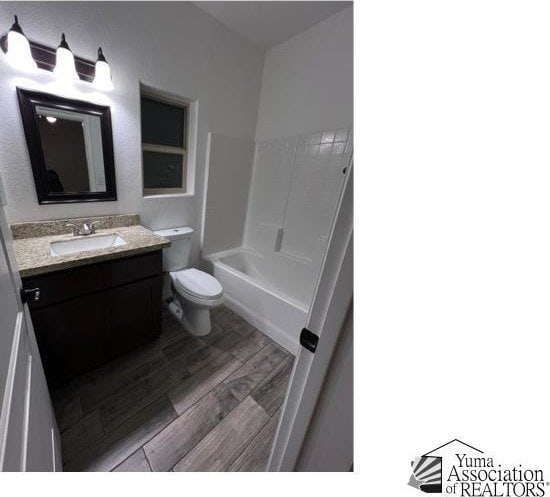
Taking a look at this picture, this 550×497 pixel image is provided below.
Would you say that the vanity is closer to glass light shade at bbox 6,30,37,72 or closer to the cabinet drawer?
the cabinet drawer

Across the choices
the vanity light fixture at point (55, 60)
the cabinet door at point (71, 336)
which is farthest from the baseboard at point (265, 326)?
the vanity light fixture at point (55, 60)

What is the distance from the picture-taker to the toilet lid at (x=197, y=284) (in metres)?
1.65

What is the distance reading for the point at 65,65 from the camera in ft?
3.94

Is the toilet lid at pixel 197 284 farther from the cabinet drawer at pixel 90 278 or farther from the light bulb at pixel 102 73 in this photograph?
the light bulb at pixel 102 73

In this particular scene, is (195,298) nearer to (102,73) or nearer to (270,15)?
(102,73)

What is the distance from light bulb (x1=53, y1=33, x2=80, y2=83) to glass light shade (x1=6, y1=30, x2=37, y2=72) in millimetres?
101

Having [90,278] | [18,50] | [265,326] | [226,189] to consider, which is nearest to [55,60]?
[18,50]

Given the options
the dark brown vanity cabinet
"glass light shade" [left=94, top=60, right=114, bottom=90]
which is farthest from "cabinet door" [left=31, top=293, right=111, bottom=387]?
"glass light shade" [left=94, top=60, right=114, bottom=90]

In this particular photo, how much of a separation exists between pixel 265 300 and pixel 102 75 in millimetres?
1889

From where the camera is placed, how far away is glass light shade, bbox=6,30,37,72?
1.03 metres
